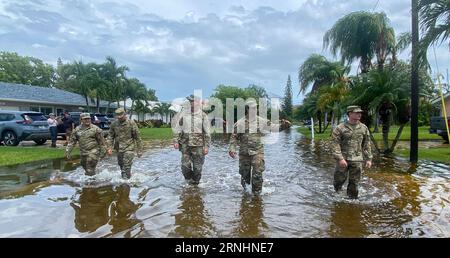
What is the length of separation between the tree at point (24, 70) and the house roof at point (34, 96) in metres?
20.4

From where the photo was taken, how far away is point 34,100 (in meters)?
33.2

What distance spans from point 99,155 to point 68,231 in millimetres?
3860

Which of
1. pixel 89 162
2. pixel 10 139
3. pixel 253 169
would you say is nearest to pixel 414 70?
pixel 253 169

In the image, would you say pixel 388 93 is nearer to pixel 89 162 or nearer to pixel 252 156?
pixel 252 156

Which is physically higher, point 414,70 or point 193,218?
point 414,70

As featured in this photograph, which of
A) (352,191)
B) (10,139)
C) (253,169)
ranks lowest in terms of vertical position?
(352,191)

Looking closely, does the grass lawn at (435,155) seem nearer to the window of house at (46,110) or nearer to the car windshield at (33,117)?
the car windshield at (33,117)

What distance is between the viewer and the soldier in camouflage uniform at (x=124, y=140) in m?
9.03

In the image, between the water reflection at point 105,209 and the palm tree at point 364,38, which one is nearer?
the water reflection at point 105,209

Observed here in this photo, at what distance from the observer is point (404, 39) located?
1371 cm

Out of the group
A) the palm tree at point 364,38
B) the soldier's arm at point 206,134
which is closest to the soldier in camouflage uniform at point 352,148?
the soldier's arm at point 206,134

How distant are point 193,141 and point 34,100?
95.4 feet
